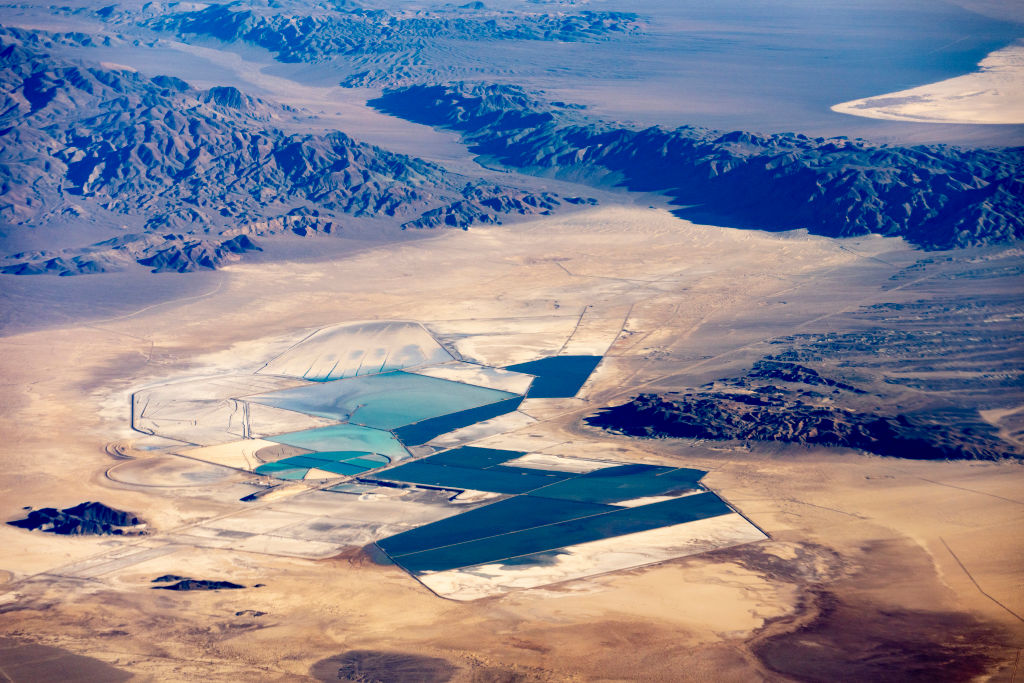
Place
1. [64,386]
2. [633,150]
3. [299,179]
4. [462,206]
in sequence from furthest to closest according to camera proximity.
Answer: [633,150]
[299,179]
[462,206]
[64,386]

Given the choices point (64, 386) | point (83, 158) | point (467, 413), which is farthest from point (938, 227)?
point (83, 158)

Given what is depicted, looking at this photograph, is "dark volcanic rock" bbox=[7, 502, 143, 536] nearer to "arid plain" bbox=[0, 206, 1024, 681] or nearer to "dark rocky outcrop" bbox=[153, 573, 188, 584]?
"arid plain" bbox=[0, 206, 1024, 681]

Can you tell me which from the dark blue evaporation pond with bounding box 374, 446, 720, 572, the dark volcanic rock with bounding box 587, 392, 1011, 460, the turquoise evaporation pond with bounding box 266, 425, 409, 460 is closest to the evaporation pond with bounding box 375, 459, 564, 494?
the dark blue evaporation pond with bounding box 374, 446, 720, 572

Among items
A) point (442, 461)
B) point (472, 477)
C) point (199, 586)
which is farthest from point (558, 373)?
point (199, 586)

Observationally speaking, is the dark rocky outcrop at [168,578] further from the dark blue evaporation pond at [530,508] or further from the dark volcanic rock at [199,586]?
the dark blue evaporation pond at [530,508]

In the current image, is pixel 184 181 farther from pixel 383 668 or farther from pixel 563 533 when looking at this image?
pixel 383 668

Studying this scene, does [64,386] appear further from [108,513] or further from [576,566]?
[576,566]

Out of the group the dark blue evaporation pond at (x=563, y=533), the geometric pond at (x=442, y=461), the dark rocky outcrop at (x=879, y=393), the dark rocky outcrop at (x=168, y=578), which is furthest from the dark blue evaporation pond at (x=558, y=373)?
the dark rocky outcrop at (x=168, y=578)
